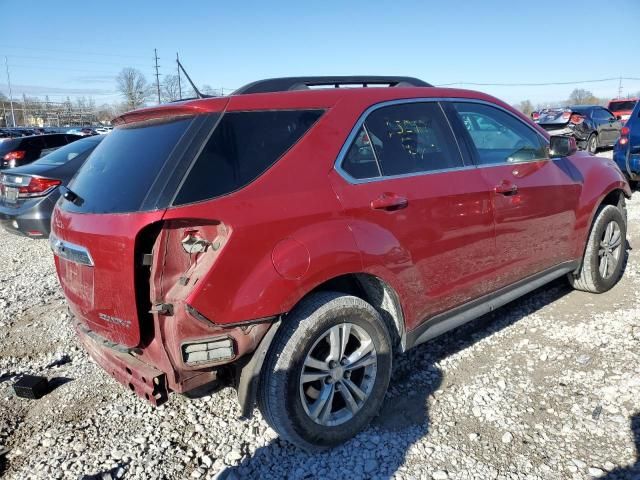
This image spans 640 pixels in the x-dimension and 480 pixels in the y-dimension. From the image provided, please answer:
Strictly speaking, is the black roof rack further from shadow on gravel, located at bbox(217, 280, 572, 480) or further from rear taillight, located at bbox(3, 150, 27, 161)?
rear taillight, located at bbox(3, 150, 27, 161)

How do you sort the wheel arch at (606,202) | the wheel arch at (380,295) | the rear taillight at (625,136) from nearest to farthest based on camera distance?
the wheel arch at (380,295) → the wheel arch at (606,202) → the rear taillight at (625,136)

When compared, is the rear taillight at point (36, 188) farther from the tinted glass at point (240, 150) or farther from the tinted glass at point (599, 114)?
the tinted glass at point (599, 114)

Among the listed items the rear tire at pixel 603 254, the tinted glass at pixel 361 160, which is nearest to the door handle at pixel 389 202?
the tinted glass at pixel 361 160

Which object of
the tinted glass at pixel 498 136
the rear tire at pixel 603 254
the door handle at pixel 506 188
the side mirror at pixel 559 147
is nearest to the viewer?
the door handle at pixel 506 188

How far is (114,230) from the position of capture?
87.1 inches

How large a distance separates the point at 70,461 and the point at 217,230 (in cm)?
155

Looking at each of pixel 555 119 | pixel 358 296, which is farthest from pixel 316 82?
pixel 555 119

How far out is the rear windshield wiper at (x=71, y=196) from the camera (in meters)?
2.60

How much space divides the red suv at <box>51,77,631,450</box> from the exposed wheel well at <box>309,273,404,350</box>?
0.04 ft

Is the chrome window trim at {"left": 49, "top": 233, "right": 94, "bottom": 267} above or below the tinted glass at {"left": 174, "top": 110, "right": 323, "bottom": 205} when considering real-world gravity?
below

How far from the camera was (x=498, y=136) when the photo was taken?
3.74 metres

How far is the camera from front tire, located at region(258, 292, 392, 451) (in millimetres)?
2348

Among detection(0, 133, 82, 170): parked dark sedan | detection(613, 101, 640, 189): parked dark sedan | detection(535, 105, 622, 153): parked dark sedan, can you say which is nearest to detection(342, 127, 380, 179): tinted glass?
detection(613, 101, 640, 189): parked dark sedan

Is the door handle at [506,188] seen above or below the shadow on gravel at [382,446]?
above
